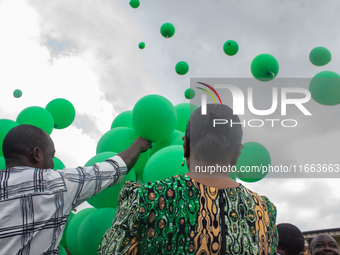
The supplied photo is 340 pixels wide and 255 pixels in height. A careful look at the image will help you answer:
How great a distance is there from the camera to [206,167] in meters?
1.19

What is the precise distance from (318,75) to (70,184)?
2612 mm

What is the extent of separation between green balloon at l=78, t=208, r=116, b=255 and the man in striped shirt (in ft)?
2.13

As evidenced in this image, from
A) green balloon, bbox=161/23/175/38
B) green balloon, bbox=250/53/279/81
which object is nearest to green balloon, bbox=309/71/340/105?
green balloon, bbox=250/53/279/81

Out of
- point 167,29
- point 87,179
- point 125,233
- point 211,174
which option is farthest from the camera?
point 167,29

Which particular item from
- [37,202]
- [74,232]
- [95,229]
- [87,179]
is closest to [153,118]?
[87,179]

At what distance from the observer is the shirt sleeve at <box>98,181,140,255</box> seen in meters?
1.00

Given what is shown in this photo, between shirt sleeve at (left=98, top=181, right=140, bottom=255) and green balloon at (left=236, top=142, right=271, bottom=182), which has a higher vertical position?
green balloon at (left=236, top=142, right=271, bottom=182)

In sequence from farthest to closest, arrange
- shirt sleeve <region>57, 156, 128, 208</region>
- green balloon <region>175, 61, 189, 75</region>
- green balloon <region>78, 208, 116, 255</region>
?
green balloon <region>175, 61, 189, 75</region> < green balloon <region>78, 208, 116, 255</region> < shirt sleeve <region>57, 156, 128, 208</region>

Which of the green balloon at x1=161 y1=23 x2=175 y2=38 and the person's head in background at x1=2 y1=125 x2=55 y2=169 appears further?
the green balloon at x1=161 y1=23 x2=175 y2=38

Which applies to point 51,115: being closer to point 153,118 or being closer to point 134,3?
point 153,118

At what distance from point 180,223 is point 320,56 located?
305 centimetres

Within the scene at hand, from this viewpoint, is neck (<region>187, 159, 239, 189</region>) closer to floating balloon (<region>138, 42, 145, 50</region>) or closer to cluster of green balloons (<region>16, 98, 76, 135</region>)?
cluster of green balloons (<region>16, 98, 76, 135</region>)

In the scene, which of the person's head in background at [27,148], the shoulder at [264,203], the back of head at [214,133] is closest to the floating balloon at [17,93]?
the person's head in background at [27,148]

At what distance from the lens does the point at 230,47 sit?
141 inches
